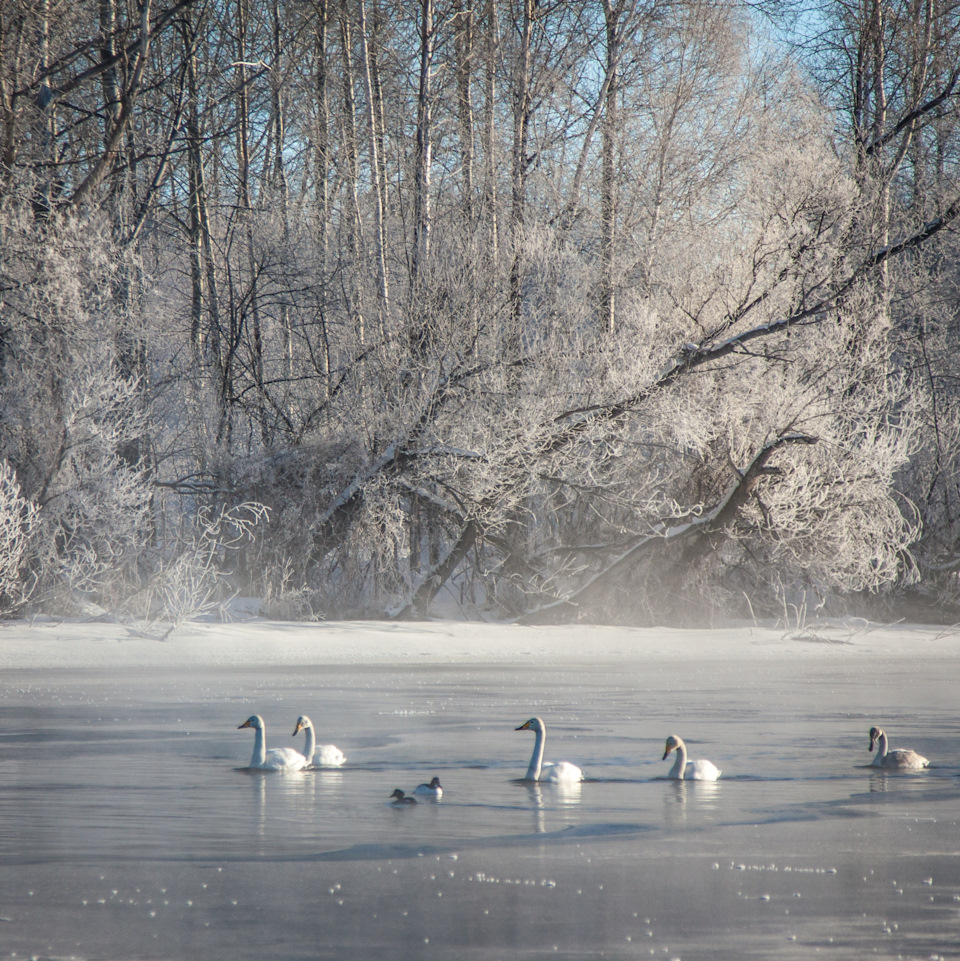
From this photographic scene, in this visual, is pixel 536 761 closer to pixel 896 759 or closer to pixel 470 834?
pixel 470 834

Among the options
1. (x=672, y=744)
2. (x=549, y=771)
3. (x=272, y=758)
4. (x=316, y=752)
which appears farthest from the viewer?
(x=316, y=752)

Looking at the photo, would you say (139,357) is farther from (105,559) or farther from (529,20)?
(529,20)

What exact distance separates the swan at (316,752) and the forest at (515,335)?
7574 millimetres

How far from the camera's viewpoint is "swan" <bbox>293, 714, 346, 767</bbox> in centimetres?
751

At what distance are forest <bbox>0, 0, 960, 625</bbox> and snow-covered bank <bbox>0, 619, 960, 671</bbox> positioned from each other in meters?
0.71

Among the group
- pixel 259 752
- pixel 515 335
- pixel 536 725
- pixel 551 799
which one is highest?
pixel 515 335

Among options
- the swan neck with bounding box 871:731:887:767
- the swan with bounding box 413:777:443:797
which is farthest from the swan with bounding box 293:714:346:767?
the swan neck with bounding box 871:731:887:767

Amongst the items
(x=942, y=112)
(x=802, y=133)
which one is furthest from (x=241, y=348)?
(x=942, y=112)

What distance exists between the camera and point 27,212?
16.1 metres

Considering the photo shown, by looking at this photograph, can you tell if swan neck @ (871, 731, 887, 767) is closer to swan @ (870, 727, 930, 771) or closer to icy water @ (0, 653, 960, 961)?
swan @ (870, 727, 930, 771)

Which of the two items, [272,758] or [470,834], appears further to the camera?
[272,758]

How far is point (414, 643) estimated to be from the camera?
1532 centimetres

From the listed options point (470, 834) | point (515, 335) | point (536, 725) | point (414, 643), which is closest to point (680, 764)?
point (536, 725)

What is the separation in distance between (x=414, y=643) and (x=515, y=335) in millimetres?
4937
